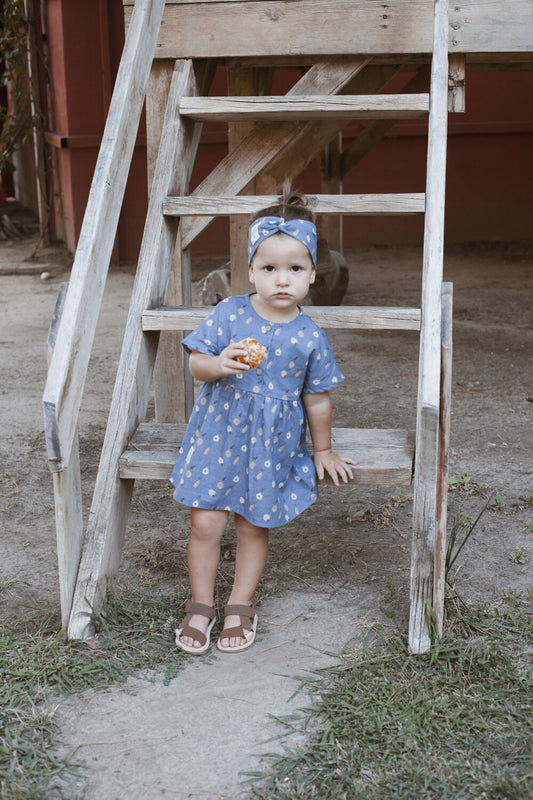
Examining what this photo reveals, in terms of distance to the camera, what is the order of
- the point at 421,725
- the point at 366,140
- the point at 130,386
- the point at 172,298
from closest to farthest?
the point at 421,725 → the point at 130,386 → the point at 172,298 → the point at 366,140

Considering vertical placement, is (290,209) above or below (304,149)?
below

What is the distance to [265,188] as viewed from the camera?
174 inches

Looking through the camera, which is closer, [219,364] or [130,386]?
[219,364]

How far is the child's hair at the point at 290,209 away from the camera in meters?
2.60

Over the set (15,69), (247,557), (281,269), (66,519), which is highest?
(15,69)

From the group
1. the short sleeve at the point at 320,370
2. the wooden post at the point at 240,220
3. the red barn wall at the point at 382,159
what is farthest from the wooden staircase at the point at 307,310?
the red barn wall at the point at 382,159

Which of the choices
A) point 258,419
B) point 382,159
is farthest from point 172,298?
point 382,159

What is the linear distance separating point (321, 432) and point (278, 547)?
78cm

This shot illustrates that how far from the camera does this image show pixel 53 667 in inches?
95.7

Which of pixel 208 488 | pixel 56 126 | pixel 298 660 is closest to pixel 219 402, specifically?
pixel 208 488

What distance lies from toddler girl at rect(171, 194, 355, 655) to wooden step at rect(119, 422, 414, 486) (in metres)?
0.06

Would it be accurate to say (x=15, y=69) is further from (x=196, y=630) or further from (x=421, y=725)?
(x=421, y=725)

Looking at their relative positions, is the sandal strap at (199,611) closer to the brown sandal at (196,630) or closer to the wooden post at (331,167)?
the brown sandal at (196,630)

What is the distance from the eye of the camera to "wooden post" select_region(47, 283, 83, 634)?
7.98 ft
